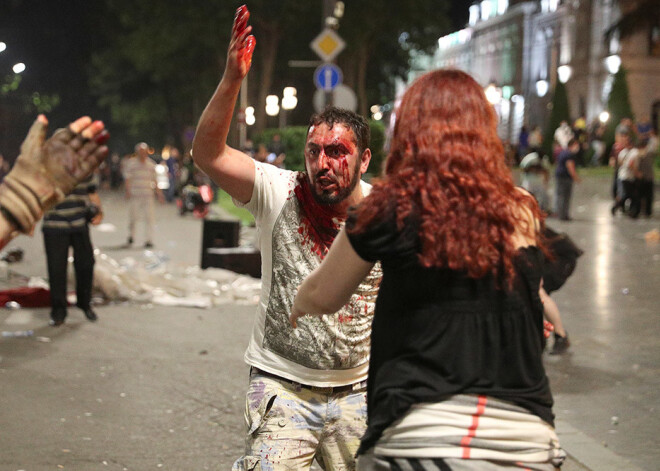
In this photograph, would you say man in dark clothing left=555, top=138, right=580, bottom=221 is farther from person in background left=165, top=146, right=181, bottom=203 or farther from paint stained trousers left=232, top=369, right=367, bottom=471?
paint stained trousers left=232, top=369, right=367, bottom=471

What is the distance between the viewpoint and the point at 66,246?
9.64 metres

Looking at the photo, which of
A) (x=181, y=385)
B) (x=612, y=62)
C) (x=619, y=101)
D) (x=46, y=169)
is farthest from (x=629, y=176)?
(x=612, y=62)

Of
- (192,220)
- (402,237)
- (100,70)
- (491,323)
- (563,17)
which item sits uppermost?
(563,17)

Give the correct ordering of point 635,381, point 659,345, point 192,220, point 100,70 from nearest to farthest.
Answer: point 635,381 < point 659,345 < point 192,220 < point 100,70

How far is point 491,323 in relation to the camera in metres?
2.44

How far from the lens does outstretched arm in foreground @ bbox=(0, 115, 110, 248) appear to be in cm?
218

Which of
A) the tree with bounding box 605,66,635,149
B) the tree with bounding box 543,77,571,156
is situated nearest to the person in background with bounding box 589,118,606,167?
the tree with bounding box 605,66,635,149

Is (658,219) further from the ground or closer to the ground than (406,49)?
closer to the ground

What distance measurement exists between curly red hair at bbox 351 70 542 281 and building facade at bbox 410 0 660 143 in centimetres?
3795

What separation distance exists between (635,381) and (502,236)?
5.55 m

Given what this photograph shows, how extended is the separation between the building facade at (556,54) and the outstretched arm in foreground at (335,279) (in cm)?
3793

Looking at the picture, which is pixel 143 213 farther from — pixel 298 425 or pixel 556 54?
pixel 556 54

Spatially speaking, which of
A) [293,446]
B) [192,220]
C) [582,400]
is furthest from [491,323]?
[192,220]

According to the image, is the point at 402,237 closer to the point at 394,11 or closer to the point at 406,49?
the point at 394,11
